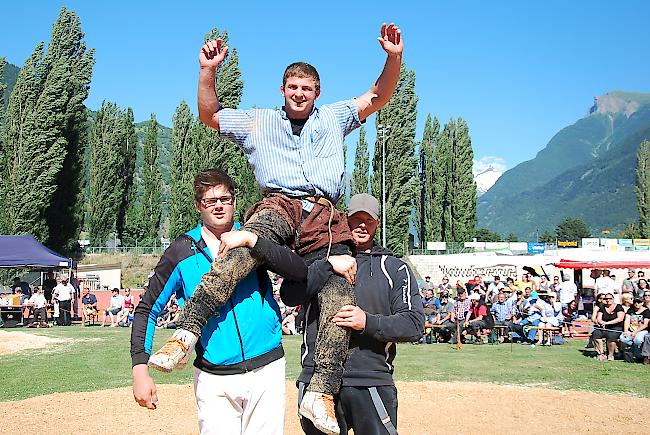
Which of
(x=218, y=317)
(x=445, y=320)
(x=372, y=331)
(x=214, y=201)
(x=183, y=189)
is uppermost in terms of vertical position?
(x=183, y=189)

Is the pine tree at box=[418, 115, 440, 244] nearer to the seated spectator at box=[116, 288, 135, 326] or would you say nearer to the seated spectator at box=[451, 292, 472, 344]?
the seated spectator at box=[116, 288, 135, 326]

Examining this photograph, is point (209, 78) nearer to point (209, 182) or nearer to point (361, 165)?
point (209, 182)

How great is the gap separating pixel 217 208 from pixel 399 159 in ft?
146

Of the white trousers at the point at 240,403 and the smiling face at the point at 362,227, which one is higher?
the smiling face at the point at 362,227

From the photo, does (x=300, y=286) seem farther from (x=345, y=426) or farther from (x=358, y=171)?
(x=358, y=171)

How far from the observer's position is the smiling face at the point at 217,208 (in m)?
3.64

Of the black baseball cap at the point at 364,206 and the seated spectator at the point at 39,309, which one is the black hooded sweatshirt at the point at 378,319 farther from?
the seated spectator at the point at 39,309

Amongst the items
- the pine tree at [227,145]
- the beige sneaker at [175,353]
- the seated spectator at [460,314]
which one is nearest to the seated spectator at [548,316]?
the seated spectator at [460,314]

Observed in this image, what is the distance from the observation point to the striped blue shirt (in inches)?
146

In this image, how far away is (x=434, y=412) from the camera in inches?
374

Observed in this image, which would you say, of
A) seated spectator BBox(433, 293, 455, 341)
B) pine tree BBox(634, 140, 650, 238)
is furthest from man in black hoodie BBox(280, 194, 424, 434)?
pine tree BBox(634, 140, 650, 238)

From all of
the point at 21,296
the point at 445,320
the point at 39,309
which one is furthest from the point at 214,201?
the point at 21,296

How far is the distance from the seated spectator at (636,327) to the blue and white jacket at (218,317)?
12.5 meters

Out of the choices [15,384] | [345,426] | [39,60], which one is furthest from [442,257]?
[345,426]
